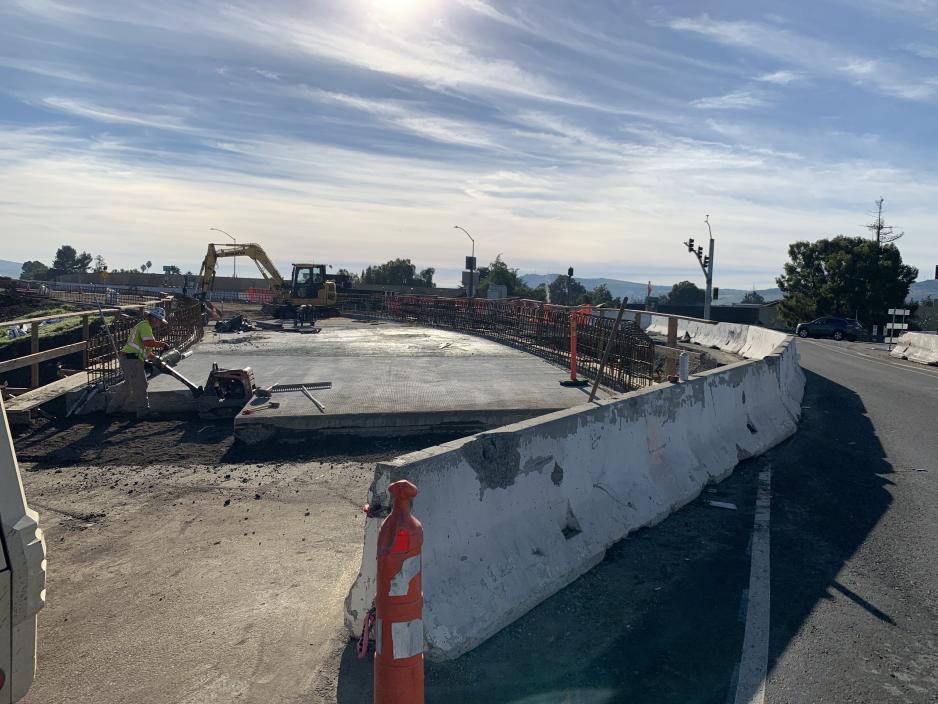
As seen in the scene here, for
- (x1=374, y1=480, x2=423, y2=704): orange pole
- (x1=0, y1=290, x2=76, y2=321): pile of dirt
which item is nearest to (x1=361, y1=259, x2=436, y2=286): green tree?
(x1=0, y1=290, x2=76, y2=321): pile of dirt

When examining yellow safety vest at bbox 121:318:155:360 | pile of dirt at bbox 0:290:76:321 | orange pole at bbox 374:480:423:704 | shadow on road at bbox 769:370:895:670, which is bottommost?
pile of dirt at bbox 0:290:76:321

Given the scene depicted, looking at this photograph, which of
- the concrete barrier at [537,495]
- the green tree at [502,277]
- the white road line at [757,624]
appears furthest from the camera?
the green tree at [502,277]

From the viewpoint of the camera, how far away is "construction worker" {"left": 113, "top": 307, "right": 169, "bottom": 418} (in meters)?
10.9

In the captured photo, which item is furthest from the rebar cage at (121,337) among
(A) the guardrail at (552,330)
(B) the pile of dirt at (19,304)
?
(B) the pile of dirt at (19,304)

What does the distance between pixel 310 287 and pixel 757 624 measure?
3537 cm

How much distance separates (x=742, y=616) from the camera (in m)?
4.43

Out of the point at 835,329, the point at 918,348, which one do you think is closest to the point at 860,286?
the point at 835,329

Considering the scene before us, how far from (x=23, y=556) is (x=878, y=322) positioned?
59.0m

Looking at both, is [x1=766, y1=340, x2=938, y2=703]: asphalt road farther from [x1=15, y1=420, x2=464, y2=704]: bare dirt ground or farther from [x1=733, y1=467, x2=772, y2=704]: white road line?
Answer: [x1=15, y1=420, x2=464, y2=704]: bare dirt ground

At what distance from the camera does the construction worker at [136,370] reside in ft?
35.6

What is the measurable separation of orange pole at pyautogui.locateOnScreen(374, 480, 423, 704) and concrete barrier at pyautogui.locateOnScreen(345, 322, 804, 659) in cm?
58

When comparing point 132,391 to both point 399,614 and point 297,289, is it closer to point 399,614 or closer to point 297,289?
point 399,614

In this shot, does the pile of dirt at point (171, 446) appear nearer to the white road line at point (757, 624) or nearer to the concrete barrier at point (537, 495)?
the concrete barrier at point (537, 495)

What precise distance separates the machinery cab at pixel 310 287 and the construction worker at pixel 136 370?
86.9 feet
